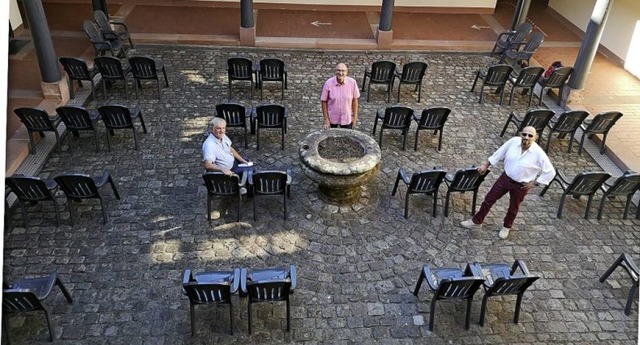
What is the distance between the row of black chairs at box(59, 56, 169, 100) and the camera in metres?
9.53

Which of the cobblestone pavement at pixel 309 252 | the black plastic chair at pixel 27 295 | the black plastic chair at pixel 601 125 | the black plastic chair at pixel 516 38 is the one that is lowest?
the cobblestone pavement at pixel 309 252

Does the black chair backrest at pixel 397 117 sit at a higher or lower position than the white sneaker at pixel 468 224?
higher

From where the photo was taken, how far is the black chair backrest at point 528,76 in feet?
33.3

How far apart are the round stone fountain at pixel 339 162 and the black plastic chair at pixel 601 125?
4.34 meters

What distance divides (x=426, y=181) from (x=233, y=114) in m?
3.53

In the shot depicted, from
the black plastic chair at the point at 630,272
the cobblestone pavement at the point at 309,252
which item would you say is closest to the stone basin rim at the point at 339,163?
the cobblestone pavement at the point at 309,252

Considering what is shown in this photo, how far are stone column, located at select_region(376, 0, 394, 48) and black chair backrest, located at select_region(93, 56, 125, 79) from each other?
642 centimetres

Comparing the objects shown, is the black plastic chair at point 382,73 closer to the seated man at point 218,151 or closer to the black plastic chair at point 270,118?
the black plastic chair at point 270,118

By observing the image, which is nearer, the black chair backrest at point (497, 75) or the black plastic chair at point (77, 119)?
the black plastic chair at point (77, 119)

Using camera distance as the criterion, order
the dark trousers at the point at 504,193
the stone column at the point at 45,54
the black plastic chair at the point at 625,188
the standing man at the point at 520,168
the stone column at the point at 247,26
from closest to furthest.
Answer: the standing man at the point at 520,168, the dark trousers at the point at 504,193, the black plastic chair at the point at 625,188, the stone column at the point at 45,54, the stone column at the point at 247,26

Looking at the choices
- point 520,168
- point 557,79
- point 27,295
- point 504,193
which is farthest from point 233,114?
point 557,79

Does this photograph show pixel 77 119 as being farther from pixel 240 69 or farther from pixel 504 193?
pixel 504 193

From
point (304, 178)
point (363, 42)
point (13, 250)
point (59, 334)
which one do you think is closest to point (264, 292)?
point (59, 334)

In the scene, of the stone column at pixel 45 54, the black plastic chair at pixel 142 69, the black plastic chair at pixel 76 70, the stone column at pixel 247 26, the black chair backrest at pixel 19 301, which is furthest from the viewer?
the stone column at pixel 247 26
